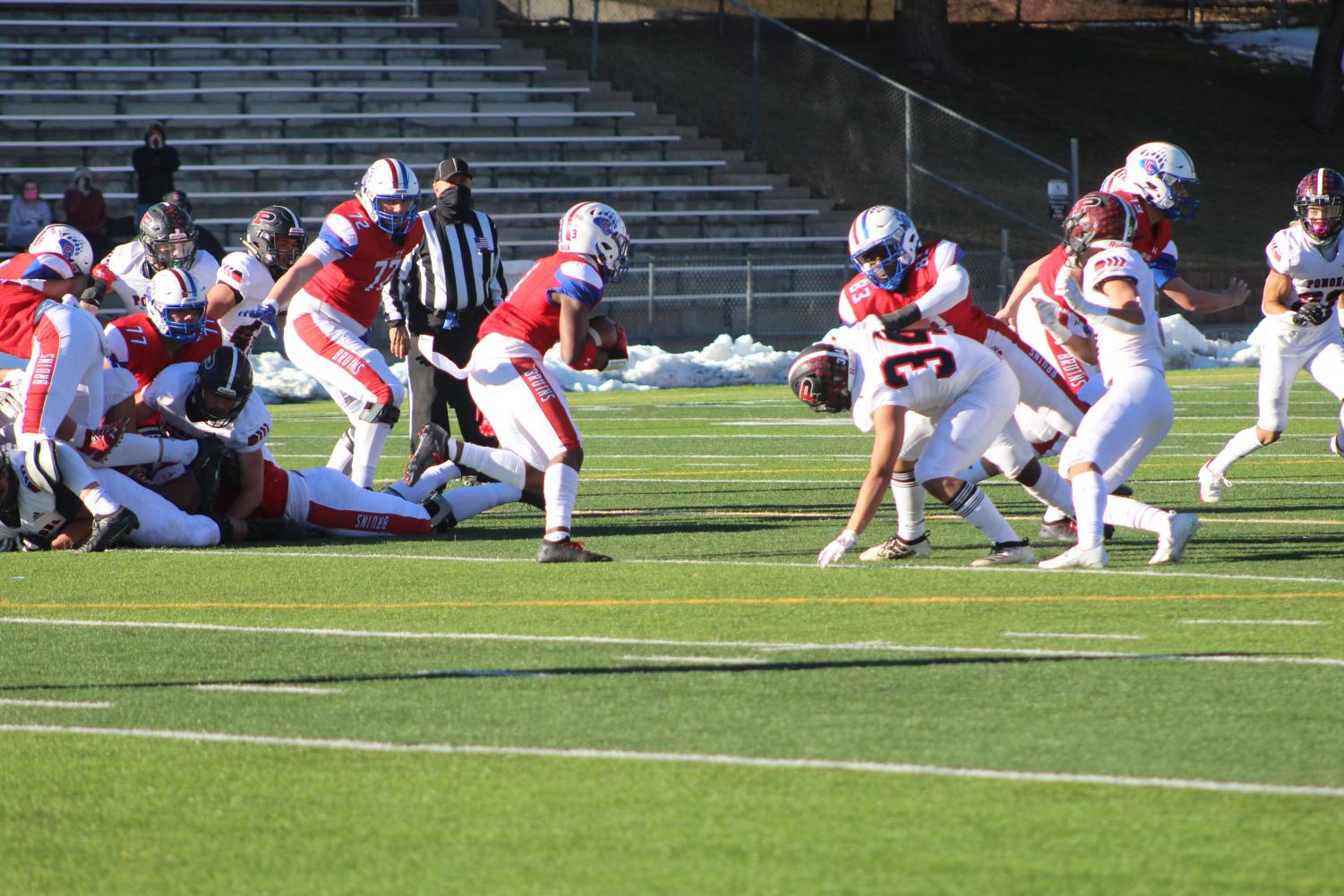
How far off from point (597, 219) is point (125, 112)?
20.1m

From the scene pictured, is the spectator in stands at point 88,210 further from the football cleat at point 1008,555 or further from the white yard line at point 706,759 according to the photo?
the white yard line at point 706,759

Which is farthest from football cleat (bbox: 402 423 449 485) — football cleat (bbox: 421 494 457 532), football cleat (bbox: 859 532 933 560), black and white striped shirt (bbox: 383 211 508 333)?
black and white striped shirt (bbox: 383 211 508 333)

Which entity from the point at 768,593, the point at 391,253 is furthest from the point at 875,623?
the point at 391,253

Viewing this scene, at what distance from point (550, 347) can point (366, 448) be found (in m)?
2.05

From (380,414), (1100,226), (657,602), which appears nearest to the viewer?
(657,602)

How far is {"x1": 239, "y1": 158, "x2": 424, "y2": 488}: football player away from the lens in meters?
10.2

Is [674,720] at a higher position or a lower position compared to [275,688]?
higher

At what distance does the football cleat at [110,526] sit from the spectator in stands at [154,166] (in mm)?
14790

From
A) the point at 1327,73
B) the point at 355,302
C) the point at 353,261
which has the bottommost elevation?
the point at 355,302

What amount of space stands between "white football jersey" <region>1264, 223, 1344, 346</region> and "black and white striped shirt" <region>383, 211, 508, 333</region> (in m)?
4.60

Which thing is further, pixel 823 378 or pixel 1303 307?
pixel 1303 307

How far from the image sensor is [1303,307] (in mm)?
10570

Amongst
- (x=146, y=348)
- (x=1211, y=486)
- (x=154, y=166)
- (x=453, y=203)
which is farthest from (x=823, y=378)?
(x=154, y=166)

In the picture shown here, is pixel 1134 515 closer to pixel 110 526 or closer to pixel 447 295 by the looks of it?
pixel 110 526
